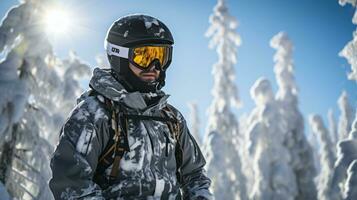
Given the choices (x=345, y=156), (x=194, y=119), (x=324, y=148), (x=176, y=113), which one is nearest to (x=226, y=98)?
(x=324, y=148)

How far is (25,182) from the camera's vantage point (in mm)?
8930

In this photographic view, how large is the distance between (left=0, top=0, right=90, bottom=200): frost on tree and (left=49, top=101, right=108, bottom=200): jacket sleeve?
20.8 ft

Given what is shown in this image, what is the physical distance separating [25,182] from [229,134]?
2017 centimetres

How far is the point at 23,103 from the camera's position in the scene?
862cm

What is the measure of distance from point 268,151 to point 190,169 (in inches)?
986

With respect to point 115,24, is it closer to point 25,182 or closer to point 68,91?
point 25,182

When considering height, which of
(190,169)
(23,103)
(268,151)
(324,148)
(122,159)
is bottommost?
(324,148)

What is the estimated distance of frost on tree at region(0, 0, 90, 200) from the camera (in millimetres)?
8500

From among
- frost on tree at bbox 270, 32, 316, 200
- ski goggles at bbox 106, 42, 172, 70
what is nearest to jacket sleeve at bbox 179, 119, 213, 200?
ski goggles at bbox 106, 42, 172, 70

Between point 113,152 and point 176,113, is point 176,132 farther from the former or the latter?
point 113,152

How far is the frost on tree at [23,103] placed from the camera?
850 cm

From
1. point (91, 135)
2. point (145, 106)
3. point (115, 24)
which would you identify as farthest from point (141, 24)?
point (91, 135)

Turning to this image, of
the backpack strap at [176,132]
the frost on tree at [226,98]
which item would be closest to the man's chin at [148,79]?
the backpack strap at [176,132]

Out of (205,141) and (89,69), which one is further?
(205,141)
